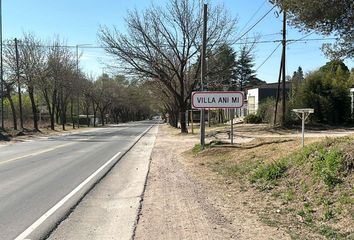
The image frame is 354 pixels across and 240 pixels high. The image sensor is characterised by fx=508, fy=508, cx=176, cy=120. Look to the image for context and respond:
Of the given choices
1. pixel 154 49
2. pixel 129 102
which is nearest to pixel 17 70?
pixel 154 49

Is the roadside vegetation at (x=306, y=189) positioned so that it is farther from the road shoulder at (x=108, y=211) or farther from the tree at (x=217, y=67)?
the tree at (x=217, y=67)

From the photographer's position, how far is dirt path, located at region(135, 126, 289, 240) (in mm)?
7230

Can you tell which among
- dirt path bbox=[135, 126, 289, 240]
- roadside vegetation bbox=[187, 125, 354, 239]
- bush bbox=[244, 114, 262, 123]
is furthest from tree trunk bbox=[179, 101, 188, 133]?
dirt path bbox=[135, 126, 289, 240]

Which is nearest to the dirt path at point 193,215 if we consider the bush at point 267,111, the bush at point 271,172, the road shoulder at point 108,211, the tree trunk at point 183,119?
the road shoulder at point 108,211

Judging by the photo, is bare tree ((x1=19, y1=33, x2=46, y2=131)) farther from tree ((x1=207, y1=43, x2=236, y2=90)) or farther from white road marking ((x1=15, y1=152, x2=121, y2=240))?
white road marking ((x1=15, y1=152, x2=121, y2=240))

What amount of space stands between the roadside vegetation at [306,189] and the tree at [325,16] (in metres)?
2.43

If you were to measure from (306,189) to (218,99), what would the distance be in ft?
42.2

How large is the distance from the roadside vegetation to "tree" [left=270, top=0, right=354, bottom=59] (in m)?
2.43

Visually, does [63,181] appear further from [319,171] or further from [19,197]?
[319,171]

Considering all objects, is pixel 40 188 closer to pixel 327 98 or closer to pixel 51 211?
pixel 51 211

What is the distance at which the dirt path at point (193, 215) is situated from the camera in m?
7.23

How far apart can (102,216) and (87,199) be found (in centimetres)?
190

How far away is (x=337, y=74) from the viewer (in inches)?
1769

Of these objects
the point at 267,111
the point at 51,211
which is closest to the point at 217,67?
the point at 267,111
